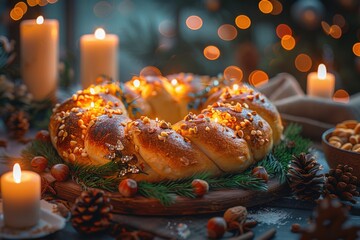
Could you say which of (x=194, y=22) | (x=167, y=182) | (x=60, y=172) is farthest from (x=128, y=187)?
(x=194, y=22)

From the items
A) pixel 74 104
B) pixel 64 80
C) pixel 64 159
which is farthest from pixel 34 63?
pixel 64 159

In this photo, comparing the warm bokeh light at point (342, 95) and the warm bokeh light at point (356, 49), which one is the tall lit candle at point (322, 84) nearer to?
the warm bokeh light at point (356, 49)

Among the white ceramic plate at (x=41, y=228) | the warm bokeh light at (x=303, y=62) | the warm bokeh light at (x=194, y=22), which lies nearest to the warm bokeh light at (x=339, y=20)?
the warm bokeh light at (x=303, y=62)

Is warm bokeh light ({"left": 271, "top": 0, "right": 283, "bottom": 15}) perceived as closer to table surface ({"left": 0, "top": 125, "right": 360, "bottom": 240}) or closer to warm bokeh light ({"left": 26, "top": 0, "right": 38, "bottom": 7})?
warm bokeh light ({"left": 26, "top": 0, "right": 38, "bottom": 7})

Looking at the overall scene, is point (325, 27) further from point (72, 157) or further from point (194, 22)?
point (72, 157)

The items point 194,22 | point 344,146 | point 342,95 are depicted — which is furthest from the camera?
point 194,22

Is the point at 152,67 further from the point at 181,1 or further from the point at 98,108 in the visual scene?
the point at 98,108

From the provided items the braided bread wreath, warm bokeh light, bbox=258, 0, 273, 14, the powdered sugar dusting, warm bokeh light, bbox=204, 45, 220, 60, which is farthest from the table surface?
warm bokeh light, bbox=204, 45, 220, 60
